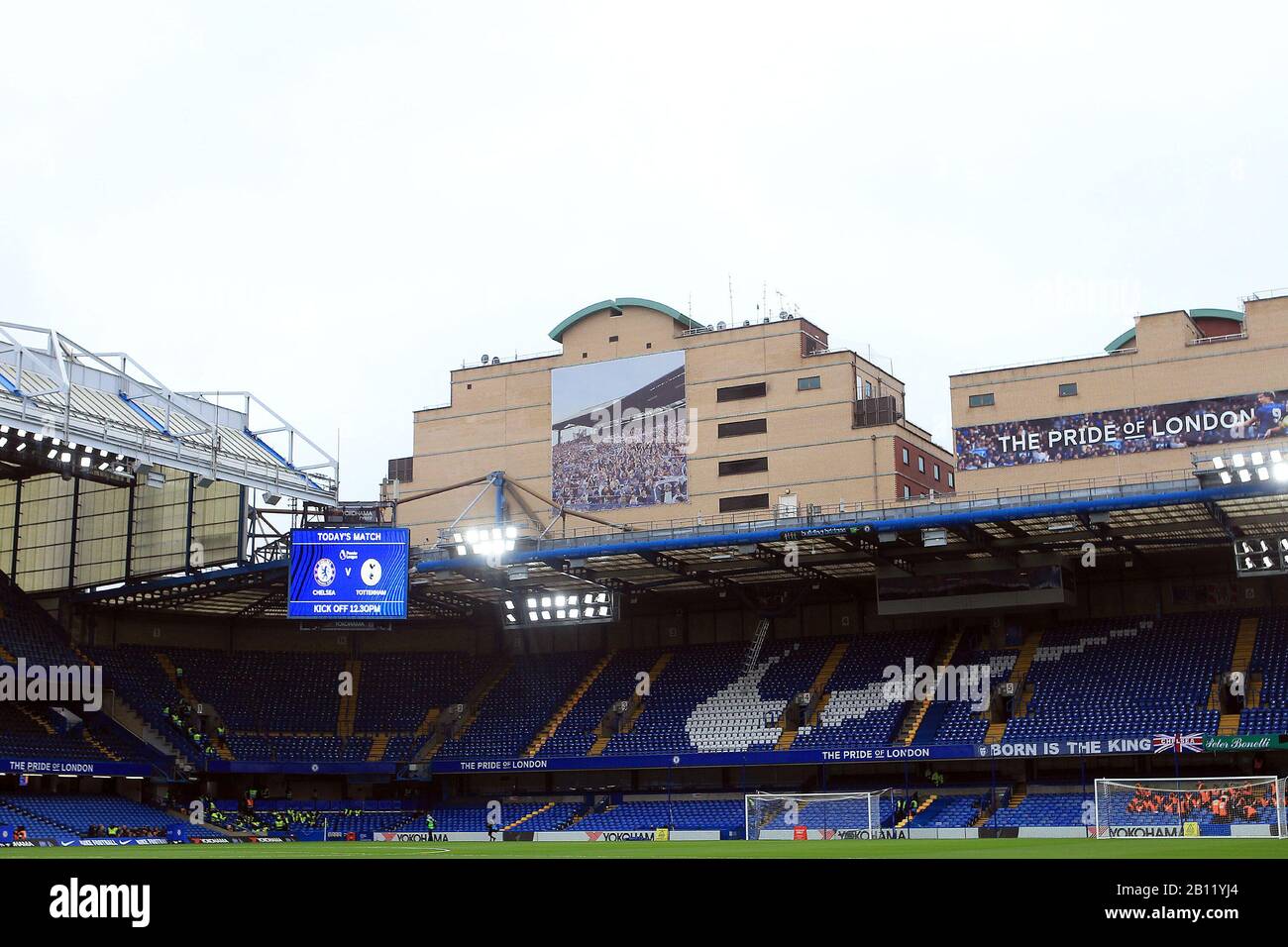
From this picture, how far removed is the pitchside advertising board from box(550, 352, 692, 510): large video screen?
15.1m

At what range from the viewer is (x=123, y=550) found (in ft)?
228

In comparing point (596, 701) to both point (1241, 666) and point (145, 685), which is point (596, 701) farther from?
point (1241, 666)

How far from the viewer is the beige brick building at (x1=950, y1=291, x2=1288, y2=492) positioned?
62.4 meters

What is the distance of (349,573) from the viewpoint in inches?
2500

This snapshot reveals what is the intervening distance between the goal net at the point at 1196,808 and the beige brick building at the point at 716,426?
23458 millimetres

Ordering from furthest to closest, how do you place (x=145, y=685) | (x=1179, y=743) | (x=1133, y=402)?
(x=145, y=685) → (x=1133, y=402) → (x=1179, y=743)

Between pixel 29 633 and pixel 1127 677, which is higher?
pixel 29 633

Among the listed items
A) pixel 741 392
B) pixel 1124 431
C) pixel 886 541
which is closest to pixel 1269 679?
pixel 1124 431

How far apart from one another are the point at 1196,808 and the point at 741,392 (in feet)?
108

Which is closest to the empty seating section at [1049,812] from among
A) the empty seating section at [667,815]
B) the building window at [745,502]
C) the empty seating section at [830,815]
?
the empty seating section at [830,815]

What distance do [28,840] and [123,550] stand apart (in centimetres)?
1726

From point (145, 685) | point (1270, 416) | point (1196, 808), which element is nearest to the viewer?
point (1196, 808)
